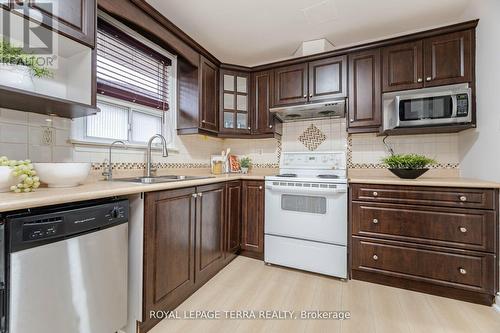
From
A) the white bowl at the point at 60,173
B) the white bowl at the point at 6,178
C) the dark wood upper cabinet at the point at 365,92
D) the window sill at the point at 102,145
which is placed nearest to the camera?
the white bowl at the point at 6,178

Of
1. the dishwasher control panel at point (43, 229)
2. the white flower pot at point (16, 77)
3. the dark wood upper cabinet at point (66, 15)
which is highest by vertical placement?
the dark wood upper cabinet at point (66, 15)

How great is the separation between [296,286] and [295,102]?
1919 millimetres

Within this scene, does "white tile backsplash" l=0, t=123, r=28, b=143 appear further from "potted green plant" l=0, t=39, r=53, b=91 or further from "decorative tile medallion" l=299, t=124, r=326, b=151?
"decorative tile medallion" l=299, t=124, r=326, b=151

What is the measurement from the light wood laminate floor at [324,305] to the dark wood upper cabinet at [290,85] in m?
1.88

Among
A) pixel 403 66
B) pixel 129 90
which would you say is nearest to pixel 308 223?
pixel 403 66

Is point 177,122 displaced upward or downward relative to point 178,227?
upward

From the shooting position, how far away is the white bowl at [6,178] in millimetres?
1022

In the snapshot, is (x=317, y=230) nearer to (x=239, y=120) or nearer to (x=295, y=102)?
(x=295, y=102)

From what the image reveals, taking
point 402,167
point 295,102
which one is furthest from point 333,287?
point 295,102

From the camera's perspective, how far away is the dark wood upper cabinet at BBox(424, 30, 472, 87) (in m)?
2.05

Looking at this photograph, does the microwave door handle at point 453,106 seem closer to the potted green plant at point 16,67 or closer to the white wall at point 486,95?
the white wall at point 486,95

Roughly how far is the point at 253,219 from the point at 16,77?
2116mm

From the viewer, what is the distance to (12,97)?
1124mm

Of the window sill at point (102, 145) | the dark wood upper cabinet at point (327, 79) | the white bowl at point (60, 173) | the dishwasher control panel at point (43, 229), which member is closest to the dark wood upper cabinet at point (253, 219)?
the window sill at point (102, 145)
